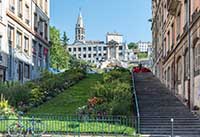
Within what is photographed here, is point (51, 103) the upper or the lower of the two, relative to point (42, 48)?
lower

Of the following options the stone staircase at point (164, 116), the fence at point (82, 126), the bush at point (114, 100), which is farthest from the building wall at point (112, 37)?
the fence at point (82, 126)

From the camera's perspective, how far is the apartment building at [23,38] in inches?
1539

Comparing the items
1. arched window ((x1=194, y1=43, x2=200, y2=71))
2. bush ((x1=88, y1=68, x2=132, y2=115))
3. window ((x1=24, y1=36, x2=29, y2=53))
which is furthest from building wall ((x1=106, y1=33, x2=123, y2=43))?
arched window ((x1=194, y1=43, x2=200, y2=71))

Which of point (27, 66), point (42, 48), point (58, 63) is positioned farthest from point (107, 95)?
point (58, 63)

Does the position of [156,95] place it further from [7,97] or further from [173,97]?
[7,97]

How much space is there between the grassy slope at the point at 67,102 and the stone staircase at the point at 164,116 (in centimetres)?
453

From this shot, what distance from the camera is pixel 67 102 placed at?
102 feet

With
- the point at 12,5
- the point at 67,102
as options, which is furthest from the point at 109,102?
the point at 12,5

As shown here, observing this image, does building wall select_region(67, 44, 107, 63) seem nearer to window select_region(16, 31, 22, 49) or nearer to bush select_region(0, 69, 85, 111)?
window select_region(16, 31, 22, 49)

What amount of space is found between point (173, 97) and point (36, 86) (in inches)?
429

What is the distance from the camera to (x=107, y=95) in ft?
89.5

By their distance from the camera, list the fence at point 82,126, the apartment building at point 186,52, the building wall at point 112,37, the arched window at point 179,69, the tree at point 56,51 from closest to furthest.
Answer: the fence at point 82,126
the apartment building at point 186,52
the arched window at point 179,69
the tree at point 56,51
the building wall at point 112,37

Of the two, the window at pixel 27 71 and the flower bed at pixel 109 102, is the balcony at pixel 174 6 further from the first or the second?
the window at pixel 27 71

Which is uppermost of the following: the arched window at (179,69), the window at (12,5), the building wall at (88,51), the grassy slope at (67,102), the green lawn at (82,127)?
the building wall at (88,51)
